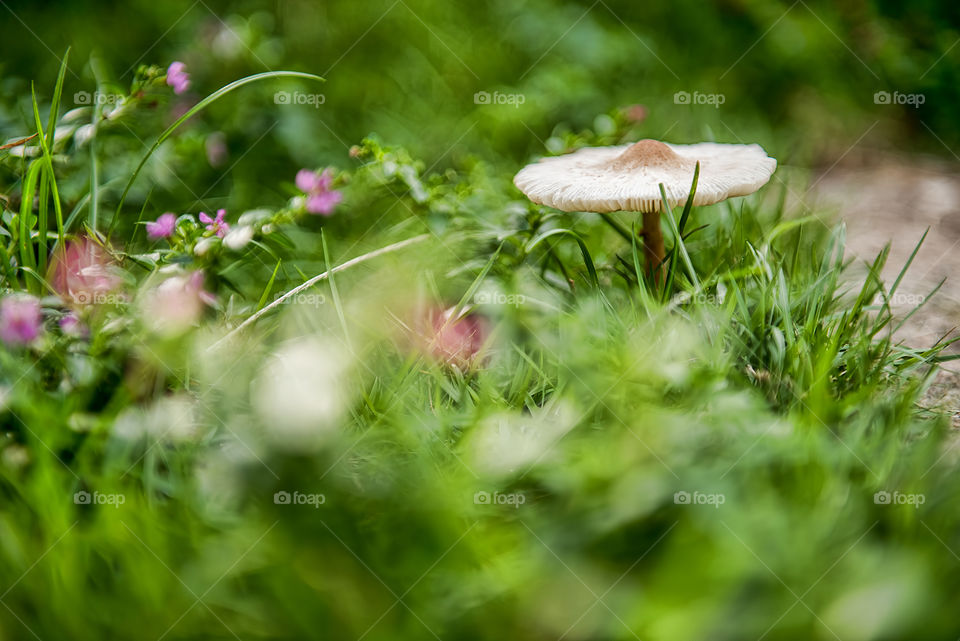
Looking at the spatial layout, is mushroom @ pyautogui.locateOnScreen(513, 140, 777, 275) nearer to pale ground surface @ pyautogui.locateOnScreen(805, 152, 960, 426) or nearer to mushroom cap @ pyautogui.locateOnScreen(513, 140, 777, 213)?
mushroom cap @ pyautogui.locateOnScreen(513, 140, 777, 213)

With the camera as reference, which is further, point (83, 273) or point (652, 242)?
point (652, 242)

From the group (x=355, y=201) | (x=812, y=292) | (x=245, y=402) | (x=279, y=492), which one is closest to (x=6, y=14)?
(x=355, y=201)

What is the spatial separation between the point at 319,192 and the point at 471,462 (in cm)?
92

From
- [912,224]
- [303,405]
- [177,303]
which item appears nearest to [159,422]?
[177,303]

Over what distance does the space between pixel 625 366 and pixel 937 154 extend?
2.67 metres

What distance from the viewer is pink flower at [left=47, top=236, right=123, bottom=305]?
5.53 feet

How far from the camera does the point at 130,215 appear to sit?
235 cm

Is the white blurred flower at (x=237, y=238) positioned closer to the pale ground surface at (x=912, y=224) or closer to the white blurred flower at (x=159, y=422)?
the white blurred flower at (x=159, y=422)

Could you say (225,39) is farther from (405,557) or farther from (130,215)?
(405,557)

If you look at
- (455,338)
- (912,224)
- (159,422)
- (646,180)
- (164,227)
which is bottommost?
(912,224)

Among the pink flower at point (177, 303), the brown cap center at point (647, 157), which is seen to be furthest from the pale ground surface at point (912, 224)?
the pink flower at point (177, 303)

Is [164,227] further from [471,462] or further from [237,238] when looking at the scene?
[471,462]

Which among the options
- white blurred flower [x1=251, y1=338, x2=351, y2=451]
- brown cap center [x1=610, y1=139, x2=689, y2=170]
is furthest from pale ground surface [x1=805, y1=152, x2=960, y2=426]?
white blurred flower [x1=251, y1=338, x2=351, y2=451]

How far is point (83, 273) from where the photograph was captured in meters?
1.69
